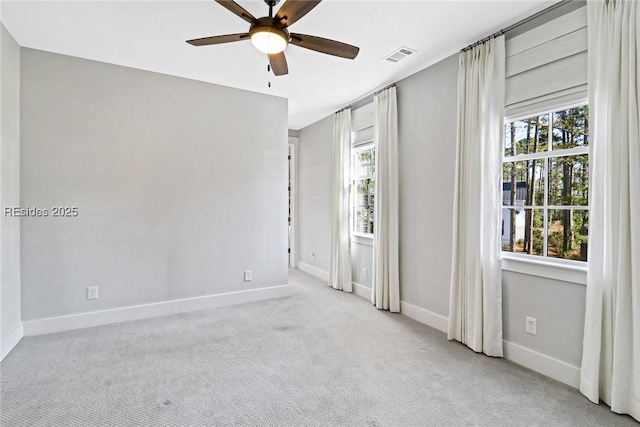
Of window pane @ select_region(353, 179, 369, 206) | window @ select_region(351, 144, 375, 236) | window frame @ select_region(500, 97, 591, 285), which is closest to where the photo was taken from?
window frame @ select_region(500, 97, 591, 285)

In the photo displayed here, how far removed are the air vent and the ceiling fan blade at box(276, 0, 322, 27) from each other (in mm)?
1416

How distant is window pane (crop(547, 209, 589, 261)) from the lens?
7.56ft

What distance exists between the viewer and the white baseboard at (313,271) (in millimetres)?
5356

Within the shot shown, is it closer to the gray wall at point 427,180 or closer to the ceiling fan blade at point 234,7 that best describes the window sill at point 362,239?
the gray wall at point 427,180

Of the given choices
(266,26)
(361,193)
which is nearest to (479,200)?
(361,193)

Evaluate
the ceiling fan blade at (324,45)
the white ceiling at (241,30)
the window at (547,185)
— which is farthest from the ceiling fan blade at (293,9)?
the window at (547,185)

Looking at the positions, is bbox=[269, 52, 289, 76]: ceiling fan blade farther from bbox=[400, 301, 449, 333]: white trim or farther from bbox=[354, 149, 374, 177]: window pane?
bbox=[400, 301, 449, 333]: white trim

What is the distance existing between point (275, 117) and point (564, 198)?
11.3 ft

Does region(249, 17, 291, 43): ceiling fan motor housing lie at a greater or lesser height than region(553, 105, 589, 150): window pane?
greater

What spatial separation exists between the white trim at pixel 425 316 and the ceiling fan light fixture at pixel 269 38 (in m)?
2.93

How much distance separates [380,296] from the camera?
12.7ft

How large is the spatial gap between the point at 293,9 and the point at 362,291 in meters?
3.55

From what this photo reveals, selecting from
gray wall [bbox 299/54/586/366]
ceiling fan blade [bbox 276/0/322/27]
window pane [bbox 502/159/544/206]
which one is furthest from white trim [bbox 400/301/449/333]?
ceiling fan blade [bbox 276/0/322/27]

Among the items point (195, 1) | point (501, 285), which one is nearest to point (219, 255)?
point (195, 1)
